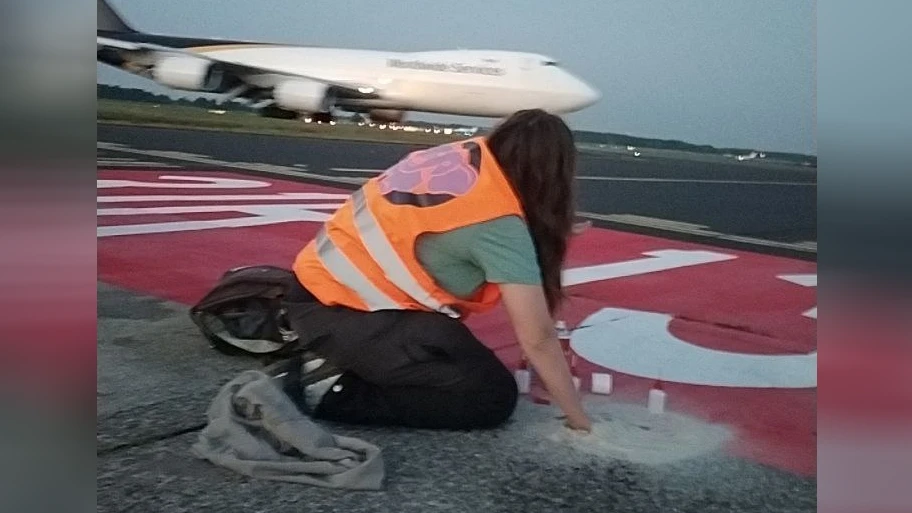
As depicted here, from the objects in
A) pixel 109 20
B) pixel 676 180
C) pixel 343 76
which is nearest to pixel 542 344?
pixel 676 180

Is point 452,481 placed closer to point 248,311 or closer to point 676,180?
point 248,311

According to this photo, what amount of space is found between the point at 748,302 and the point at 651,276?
0.59 feet

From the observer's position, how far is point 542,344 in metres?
1.48

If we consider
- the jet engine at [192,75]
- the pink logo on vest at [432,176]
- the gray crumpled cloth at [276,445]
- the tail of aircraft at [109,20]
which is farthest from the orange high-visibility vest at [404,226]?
the tail of aircraft at [109,20]

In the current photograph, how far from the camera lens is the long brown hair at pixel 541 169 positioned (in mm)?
1461

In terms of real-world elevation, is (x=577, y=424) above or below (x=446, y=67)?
below

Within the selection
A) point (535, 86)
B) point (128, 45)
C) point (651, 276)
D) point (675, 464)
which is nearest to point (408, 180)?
point (535, 86)

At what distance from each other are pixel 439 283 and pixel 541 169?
27cm

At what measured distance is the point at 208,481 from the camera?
151cm

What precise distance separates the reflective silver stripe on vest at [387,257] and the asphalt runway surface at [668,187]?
57 millimetres

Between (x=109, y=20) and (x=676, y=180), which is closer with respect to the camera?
(x=676, y=180)

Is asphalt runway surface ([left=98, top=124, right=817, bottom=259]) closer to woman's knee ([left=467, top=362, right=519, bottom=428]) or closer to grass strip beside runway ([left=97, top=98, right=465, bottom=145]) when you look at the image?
grass strip beside runway ([left=97, top=98, right=465, bottom=145])

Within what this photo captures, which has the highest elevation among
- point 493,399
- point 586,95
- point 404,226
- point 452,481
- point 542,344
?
point 586,95
